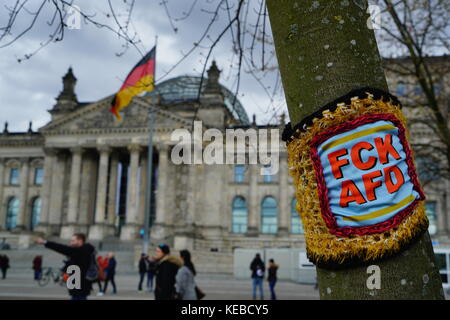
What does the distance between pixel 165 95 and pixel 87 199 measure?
17212 millimetres

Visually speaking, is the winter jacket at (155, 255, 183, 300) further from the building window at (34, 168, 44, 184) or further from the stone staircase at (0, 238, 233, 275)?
the building window at (34, 168, 44, 184)

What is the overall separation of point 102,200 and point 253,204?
711 inches

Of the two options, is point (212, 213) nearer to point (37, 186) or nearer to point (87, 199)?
point (87, 199)

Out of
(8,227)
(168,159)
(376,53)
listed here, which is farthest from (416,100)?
(8,227)

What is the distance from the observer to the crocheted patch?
211cm

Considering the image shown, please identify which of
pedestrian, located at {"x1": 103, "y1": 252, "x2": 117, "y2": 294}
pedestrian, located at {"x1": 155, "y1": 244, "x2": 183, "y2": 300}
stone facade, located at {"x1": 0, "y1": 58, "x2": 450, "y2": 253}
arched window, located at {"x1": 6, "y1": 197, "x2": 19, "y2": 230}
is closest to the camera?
pedestrian, located at {"x1": 155, "y1": 244, "x2": 183, "y2": 300}

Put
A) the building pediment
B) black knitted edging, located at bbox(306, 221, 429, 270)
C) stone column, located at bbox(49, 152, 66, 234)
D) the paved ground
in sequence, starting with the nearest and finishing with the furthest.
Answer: black knitted edging, located at bbox(306, 221, 429, 270) → the paved ground → the building pediment → stone column, located at bbox(49, 152, 66, 234)

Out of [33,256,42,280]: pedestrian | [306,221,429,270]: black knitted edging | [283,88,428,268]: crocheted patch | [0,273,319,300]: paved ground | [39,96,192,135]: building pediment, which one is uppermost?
[39,96,192,135]: building pediment

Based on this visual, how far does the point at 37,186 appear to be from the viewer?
65938 millimetres

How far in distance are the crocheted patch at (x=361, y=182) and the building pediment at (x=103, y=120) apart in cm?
5234

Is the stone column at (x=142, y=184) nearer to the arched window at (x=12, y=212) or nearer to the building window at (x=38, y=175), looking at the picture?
the building window at (x=38, y=175)

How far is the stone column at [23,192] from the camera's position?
63.4 meters

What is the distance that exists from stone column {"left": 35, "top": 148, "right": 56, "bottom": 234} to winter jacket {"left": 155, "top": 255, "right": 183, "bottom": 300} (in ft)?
174

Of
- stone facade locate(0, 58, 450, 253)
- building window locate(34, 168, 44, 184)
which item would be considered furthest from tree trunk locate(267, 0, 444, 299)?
building window locate(34, 168, 44, 184)
